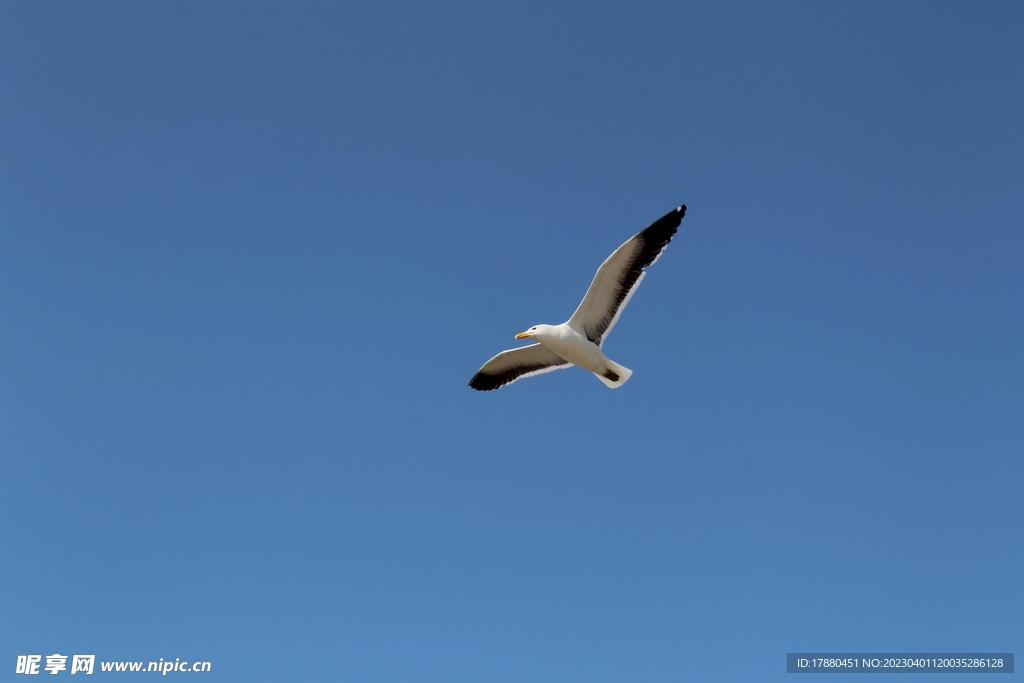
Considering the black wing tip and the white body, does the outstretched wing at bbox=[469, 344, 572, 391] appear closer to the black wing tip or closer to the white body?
the black wing tip

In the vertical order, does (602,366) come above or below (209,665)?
above

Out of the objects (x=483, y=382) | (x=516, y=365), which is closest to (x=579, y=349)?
(x=516, y=365)

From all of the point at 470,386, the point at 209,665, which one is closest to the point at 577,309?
the point at 470,386

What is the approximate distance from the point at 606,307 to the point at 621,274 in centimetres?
56

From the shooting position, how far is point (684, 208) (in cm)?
2367

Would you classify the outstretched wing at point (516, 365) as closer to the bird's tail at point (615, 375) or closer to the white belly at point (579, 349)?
the white belly at point (579, 349)

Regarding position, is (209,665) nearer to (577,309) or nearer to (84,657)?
(84,657)

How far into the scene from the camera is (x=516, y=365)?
25.2m

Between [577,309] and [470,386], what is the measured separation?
105 inches

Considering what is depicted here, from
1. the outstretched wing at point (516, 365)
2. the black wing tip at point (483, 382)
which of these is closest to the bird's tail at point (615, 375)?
the outstretched wing at point (516, 365)

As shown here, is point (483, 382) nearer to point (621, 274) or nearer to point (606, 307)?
point (606, 307)

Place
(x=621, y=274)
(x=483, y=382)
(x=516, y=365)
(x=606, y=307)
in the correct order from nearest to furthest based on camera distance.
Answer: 1. (x=621, y=274)
2. (x=606, y=307)
3. (x=516, y=365)
4. (x=483, y=382)

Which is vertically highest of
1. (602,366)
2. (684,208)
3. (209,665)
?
(684,208)

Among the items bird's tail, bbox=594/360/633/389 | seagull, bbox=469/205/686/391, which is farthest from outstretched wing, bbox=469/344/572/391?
bird's tail, bbox=594/360/633/389
